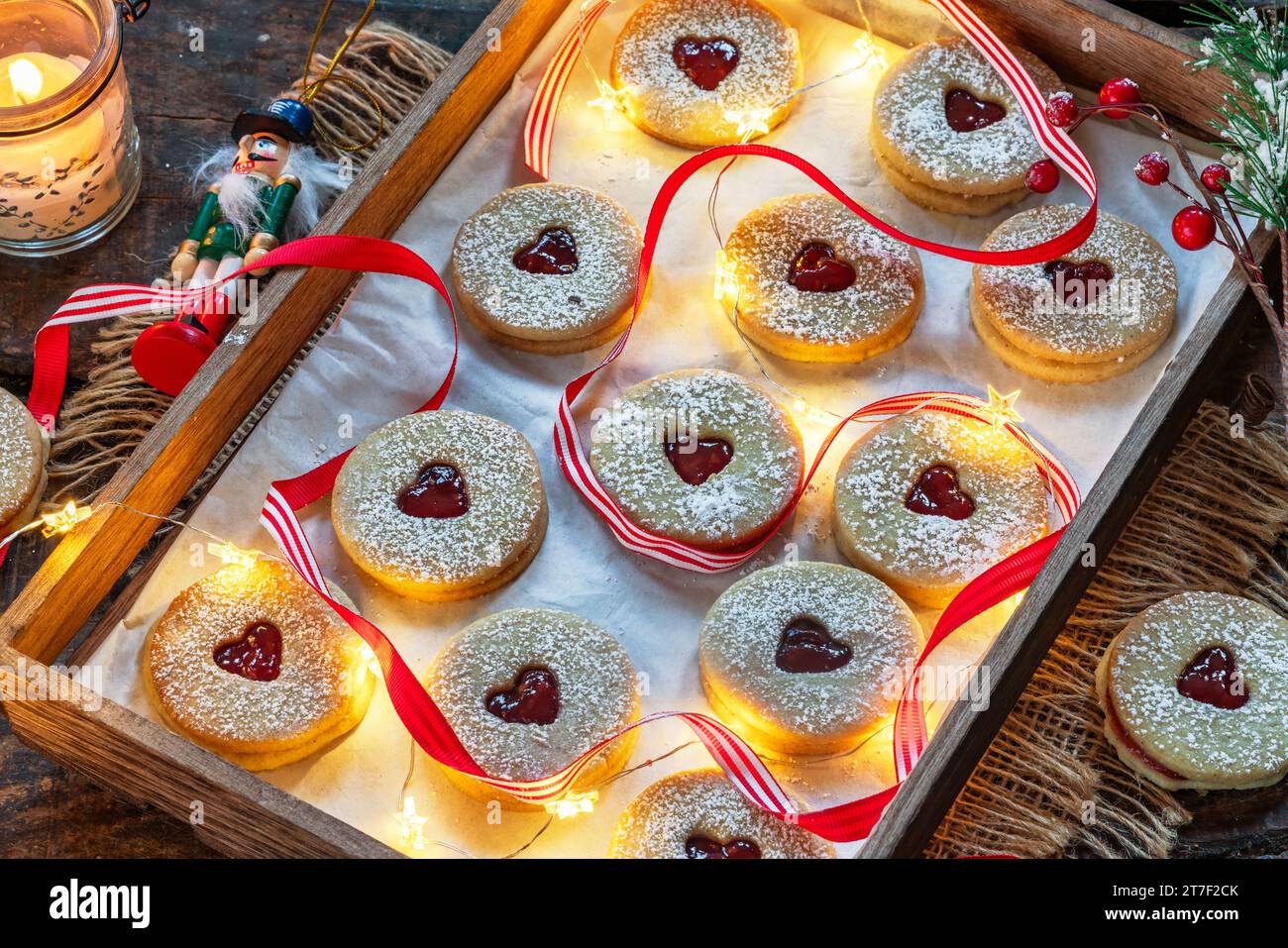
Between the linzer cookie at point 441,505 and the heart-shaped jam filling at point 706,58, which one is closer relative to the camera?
the linzer cookie at point 441,505

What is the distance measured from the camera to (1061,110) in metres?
2.30

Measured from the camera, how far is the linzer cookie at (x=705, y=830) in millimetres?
1963

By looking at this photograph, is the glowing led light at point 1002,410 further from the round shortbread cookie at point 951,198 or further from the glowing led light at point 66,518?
the glowing led light at point 66,518

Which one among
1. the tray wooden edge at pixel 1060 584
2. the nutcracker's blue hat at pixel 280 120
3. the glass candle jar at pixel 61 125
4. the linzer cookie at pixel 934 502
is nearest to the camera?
the tray wooden edge at pixel 1060 584

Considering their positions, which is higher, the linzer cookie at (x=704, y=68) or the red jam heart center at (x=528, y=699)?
the linzer cookie at (x=704, y=68)

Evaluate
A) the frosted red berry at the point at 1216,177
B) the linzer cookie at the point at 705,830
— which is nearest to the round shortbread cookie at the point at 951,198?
the frosted red berry at the point at 1216,177

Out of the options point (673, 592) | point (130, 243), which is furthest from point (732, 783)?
point (130, 243)

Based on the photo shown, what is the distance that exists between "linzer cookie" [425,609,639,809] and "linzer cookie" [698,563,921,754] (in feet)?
0.46

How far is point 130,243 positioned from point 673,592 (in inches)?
43.2

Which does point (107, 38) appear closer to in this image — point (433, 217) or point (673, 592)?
point (433, 217)

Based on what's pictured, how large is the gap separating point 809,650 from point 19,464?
117 cm

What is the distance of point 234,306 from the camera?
7.95ft

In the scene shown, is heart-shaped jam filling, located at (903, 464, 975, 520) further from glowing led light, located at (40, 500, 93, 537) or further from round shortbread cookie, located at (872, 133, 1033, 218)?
glowing led light, located at (40, 500, 93, 537)

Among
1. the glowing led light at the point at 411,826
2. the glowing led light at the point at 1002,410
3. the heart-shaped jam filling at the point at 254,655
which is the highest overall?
the glowing led light at the point at 1002,410
